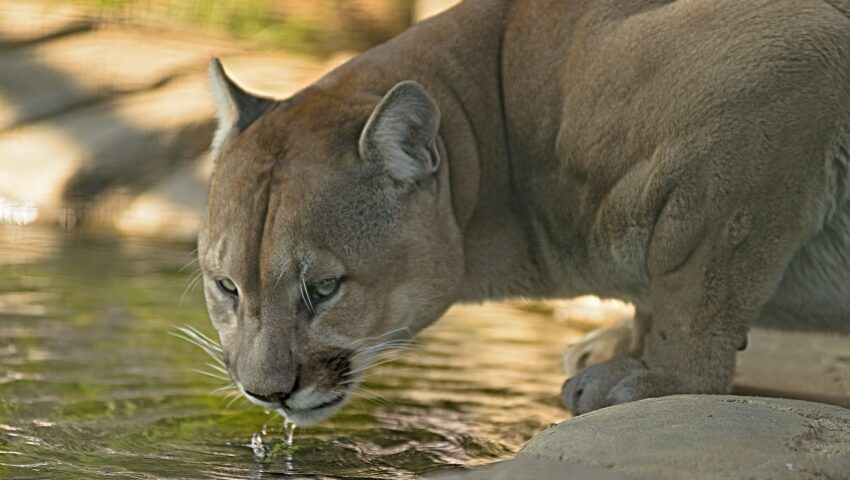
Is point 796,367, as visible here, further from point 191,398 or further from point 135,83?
point 135,83

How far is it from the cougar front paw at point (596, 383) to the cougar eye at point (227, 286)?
1055 mm

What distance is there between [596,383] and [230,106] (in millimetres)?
1371

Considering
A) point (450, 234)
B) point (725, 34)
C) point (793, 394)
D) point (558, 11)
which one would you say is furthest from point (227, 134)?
point (793, 394)

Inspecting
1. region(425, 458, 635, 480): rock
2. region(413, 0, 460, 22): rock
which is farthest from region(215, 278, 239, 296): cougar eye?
region(413, 0, 460, 22): rock

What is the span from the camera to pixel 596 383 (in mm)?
4289

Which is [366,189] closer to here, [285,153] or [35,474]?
[285,153]

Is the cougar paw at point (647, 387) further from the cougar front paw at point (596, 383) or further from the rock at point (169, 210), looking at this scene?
the rock at point (169, 210)

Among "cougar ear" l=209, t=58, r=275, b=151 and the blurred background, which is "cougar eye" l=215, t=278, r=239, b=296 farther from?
the blurred background

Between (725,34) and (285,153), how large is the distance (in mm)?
1273

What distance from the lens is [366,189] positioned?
4.08m

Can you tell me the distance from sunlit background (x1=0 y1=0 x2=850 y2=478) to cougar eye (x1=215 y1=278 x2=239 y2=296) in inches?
17.3

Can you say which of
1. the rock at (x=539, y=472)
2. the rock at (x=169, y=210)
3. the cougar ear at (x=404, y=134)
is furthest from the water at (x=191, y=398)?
the rock at (x=169, y=210)

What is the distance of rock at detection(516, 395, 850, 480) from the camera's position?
3.22m

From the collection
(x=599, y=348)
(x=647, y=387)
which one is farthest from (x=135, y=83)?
(x=647, y=387)
